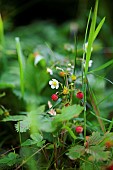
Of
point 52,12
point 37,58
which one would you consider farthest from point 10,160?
point 52,12

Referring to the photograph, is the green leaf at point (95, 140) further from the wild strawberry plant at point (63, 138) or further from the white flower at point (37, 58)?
the white flower at point (37, 58)

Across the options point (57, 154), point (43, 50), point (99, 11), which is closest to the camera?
point (57, 154)

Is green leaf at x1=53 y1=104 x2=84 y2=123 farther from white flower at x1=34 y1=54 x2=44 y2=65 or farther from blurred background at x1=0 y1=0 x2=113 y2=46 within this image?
blurred background at x1=0 y1=0 x2=113 y2=46

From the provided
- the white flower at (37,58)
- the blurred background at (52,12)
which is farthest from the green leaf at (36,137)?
the blurred background at (52,12)

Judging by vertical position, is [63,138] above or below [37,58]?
below

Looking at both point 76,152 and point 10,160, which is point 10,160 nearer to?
point 10,160

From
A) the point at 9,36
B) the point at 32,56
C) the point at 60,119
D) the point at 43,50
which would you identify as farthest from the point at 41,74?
the point at 9,36

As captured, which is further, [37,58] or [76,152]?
[37,58]

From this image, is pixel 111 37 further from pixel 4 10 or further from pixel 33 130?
pixel 33 130

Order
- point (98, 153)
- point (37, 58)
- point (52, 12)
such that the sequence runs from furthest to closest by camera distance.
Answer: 1. point (52, 12)
2. point (37, 58)
3. point (98, 153)
